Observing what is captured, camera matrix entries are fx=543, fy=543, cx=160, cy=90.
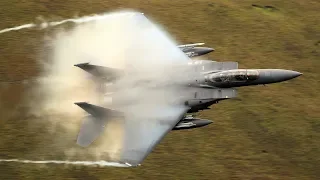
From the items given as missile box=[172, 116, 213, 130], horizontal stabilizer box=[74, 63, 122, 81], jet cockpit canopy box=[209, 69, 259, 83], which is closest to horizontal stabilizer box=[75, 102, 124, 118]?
horizontal stabilizer box=[74, 63, 122, 81]

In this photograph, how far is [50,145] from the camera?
125 feet

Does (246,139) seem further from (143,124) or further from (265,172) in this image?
(143,124)

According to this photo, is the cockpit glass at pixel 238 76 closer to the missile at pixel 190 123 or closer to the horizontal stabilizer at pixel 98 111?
the missile at pixel 190 123

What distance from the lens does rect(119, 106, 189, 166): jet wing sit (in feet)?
101

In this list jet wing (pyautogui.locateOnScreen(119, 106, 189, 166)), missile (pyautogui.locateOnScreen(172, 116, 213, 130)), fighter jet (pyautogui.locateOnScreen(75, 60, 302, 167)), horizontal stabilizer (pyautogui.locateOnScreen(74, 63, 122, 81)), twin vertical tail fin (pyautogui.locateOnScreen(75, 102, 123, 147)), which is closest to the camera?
jet wing (pyautogui.locateOnScreen(119, 106, 189, 166))

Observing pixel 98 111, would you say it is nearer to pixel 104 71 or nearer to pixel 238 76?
pixel 104 71

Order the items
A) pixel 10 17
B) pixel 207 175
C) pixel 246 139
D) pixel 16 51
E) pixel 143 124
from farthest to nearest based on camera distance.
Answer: pixel 10 17, pixel 16 51, pixel 246 139, pixel 207 175, pixel 143 124

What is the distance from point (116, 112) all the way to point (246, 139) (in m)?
12.6

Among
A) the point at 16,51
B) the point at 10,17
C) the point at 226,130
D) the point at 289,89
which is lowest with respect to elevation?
the point at 226,130

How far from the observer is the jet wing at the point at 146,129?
30875 millimetres


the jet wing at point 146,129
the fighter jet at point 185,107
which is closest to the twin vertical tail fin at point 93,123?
the fighter jet at point 185,107

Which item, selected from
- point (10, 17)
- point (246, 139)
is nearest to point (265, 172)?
point (246, 139)

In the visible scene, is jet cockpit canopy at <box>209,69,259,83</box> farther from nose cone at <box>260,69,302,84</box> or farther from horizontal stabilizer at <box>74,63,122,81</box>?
horizontal stabilizer at <box>74,63,122,81</box>

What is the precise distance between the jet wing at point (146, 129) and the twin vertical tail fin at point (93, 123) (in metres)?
1.21
